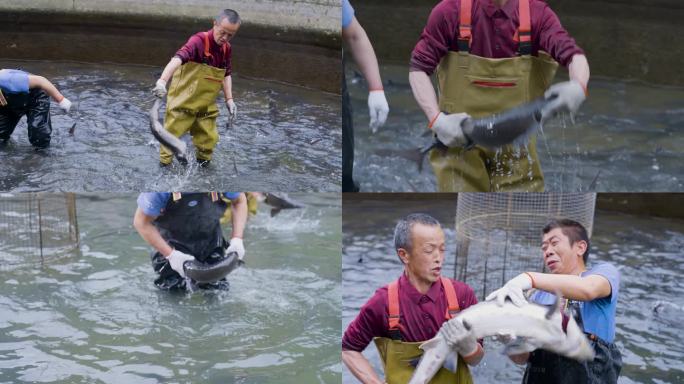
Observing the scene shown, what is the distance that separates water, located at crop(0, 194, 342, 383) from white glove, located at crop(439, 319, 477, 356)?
184cm

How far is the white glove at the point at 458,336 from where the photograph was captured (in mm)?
3328

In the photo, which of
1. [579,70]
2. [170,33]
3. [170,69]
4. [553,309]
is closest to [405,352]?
[553,309]

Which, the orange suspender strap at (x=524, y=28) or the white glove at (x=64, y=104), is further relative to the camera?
the white glove at (x=64, y=104)

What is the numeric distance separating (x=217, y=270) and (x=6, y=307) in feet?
5.53

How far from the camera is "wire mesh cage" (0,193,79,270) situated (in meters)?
7.45

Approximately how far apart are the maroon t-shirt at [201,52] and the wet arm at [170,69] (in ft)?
0.30

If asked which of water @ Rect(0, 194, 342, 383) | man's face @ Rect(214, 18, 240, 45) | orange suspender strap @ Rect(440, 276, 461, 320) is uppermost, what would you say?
man's face @ Rect(214, 18, 240, 45)

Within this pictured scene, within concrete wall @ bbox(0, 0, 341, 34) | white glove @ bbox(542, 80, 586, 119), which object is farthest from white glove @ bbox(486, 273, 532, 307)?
concrete wall @ bbox(0, 0, 341, 34)

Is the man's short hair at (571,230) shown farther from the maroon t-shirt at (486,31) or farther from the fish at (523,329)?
the maroon t-shirt at (486,31)

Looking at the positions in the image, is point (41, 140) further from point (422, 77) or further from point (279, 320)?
A: point (422, 77)

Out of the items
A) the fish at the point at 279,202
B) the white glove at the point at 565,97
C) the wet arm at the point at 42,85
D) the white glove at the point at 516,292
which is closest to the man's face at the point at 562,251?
the white glove at the point at 516,292

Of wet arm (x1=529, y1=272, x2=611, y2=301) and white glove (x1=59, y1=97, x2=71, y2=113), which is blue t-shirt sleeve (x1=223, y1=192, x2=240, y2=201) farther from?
wet arm (x1=529, y1=272, x2=611, y2=301)

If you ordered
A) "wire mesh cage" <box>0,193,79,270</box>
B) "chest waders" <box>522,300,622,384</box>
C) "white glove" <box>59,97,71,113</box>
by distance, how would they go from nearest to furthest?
"chest waders" <box>522,300,622,384</box> → "white glove" <box>59,97,71,113</box> → "wire mesh cage" <box>0,193,79,270</box>

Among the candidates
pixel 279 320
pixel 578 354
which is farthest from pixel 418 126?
pixel 578 354
